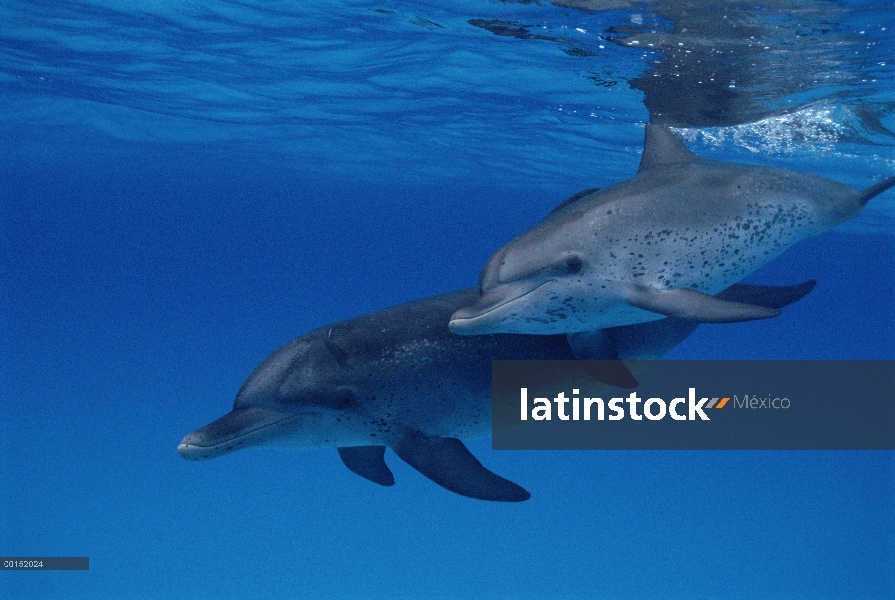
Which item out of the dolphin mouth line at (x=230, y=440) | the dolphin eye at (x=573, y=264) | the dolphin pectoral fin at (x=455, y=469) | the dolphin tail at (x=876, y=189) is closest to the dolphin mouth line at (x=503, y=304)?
the dolphin eye at (x=573, y=264)

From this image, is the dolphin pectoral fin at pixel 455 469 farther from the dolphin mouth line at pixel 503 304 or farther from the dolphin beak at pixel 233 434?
the dolphin mouth line at pixel 503 304

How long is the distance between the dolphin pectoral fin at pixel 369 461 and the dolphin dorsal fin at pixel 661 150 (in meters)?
3.62

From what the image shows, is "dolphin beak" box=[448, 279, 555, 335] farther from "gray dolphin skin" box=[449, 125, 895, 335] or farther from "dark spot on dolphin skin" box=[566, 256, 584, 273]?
"dark spot on dolphin skin" box=[566, 256, 584, 273]

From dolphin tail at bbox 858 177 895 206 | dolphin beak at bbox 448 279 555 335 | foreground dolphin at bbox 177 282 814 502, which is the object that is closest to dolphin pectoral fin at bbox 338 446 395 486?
foreground dolphin at bbox 177 282 814 502

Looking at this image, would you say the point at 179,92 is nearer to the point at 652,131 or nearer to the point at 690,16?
the point at 690,16

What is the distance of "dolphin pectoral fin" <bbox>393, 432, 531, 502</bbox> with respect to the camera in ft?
17.8

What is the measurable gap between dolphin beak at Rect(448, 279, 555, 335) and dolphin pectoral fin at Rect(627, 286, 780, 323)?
2.30 ft

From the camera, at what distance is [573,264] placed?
4.88m

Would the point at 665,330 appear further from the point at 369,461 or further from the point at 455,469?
the point at 369,461

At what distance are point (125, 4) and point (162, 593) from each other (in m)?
16.6

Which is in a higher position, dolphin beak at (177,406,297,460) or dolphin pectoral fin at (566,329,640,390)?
dolphin pectoral fin at (566,329,640,390)

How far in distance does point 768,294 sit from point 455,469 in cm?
321

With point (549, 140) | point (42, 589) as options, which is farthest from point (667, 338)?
point (42, 589)

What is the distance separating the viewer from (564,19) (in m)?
10.2
